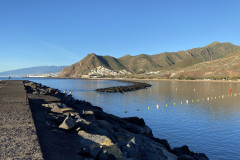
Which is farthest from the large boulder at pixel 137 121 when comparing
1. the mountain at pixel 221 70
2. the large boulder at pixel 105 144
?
the mountain at pixel 221 70

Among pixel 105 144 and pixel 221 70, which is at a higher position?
pixel 221 70

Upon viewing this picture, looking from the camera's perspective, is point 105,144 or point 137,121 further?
point 137,121

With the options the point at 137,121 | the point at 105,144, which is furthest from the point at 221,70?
the point at 105,144

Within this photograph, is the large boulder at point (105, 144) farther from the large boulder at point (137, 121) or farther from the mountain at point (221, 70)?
the mountain at point (221, 70)

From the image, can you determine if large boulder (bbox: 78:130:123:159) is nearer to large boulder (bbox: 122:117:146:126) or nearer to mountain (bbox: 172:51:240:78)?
large boulder (bbox: 122:117:146:126)

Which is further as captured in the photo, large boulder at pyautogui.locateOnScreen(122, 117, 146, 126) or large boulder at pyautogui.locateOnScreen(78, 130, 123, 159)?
large boulder at pyautogui.locateOnScreen(122, 117, 146, 126)

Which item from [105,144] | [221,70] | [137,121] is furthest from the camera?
[221,70]

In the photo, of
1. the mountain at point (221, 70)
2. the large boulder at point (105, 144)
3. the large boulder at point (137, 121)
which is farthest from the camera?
the mountain at point (221, 70)

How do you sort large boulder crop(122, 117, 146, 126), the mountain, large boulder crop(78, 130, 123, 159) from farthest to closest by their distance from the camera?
the mountain, large boulder crop(122, 117, 146, 126), large boulder crop(78, 130, 123, 159)

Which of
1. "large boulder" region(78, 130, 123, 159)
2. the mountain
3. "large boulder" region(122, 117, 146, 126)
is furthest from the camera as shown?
the mountain

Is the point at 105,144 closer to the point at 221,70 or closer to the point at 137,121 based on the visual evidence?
the point at 137,121

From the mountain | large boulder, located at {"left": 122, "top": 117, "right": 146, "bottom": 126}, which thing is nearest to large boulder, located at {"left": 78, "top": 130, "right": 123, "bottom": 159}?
large boulder, located at {"left": 122, "top": 117, "right": 146, "bottom": 126}

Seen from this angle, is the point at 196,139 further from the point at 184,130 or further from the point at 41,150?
the point at 41,150

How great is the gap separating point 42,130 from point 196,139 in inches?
504
